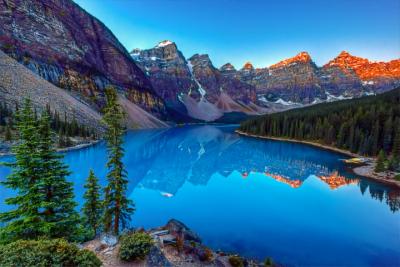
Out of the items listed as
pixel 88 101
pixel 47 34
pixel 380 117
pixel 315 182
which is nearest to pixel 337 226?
pixel 315 182

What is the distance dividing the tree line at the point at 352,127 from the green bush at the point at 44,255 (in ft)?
174

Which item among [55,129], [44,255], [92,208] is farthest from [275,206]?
[55,129]

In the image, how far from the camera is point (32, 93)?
8456 centimetres

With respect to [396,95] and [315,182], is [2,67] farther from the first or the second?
[396,95]

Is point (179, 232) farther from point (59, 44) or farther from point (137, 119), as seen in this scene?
point (59, 44)

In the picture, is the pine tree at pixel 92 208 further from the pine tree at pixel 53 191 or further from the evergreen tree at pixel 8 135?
the evergreen tree at pixel 8 135

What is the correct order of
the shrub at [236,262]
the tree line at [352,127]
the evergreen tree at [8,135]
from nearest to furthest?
the shrub at [236,262] < the evergreen tree at [8,135] < the tree line at [352,127]

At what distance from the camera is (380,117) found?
71.3m

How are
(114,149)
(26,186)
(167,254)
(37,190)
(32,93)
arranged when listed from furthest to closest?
(32,93)
(114,149)
(167,254)
(37,190)
(26,186)

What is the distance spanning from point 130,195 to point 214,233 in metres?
15.2

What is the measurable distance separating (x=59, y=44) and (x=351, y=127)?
157385 mm

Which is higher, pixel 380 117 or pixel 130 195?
pixel 380 117

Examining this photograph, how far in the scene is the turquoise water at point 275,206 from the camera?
19000 mm

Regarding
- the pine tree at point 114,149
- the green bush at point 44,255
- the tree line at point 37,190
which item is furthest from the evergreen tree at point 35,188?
the green bush at point 44,255
